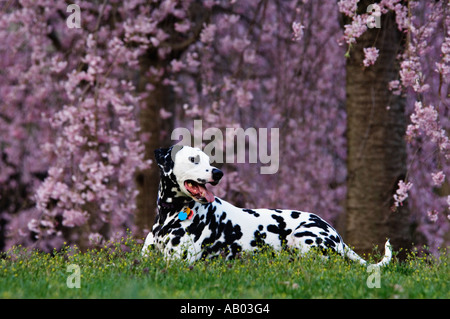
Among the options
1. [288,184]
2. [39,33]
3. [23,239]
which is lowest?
[23,239]

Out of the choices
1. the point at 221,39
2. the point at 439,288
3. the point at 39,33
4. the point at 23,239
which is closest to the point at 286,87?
the point at 221,39

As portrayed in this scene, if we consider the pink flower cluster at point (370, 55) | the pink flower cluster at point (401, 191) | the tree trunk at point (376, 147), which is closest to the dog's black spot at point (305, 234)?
the pink flower cluster at point (401, 191)

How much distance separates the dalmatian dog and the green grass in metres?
0.21

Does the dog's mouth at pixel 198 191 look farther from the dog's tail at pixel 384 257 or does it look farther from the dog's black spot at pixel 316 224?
the dog's tail at pixel 384 257

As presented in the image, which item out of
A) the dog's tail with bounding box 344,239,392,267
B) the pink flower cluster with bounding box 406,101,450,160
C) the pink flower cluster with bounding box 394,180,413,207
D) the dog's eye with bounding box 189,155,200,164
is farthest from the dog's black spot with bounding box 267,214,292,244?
the pink flower cluster with bounding box 406,101,450,160

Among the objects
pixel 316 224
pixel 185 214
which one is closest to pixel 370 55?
pixel 316 224

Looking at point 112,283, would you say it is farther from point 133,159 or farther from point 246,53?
point 246,53

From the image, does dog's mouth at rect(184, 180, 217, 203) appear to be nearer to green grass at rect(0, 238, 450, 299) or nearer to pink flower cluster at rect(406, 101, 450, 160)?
green grass at rect(0, 238, 450, 299)

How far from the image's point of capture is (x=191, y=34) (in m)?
13.5

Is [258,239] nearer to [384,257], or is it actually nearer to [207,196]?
[207,196]

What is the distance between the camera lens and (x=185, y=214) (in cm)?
744

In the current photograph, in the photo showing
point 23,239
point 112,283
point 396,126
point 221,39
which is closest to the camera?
point 112,283

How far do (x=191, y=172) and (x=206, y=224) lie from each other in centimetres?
68

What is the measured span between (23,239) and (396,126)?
9920mm
